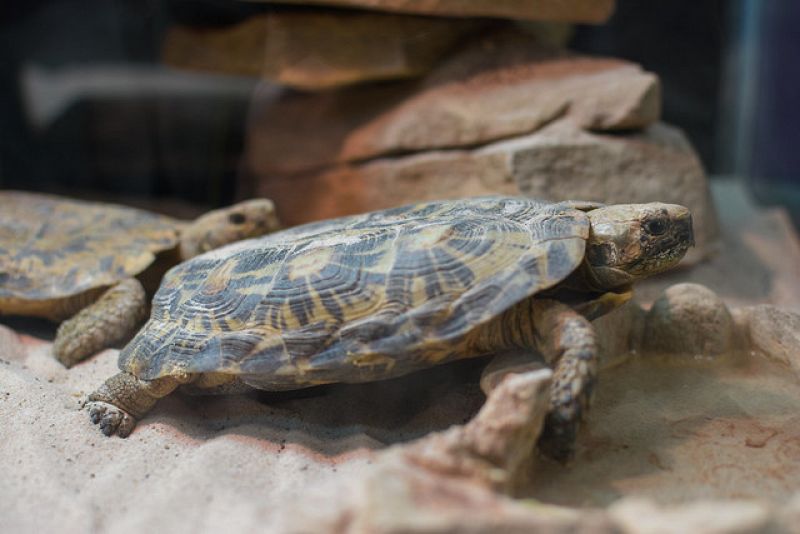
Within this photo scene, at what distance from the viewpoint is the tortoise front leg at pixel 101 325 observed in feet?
11.2

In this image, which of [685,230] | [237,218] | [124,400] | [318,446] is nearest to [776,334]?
[685,230]

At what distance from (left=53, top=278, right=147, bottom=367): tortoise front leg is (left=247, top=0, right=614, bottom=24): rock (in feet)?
7.03

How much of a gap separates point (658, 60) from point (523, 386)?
3.86 metres

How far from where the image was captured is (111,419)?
2713 mm

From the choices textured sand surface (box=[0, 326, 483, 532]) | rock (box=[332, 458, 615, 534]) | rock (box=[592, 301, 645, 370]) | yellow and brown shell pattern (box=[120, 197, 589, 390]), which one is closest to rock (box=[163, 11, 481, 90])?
yellow and brown shell pattern (box=[120, 197, 589, 390])

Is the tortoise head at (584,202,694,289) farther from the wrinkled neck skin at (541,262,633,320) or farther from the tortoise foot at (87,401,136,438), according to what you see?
the tortoise foot at (87,401,136,438)

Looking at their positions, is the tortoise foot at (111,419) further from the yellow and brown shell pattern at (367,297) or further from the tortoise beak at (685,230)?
the tortoise beak at (685,230)

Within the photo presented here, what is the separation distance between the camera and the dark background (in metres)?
5.56

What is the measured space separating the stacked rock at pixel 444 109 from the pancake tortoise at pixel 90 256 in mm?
880

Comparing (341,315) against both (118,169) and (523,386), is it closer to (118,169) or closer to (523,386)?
(523,386)

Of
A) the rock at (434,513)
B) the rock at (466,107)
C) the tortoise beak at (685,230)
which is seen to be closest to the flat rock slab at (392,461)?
the rock at (434,513)

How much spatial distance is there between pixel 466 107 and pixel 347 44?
36.0 inches

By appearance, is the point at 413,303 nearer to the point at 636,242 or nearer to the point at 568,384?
the point at 568,384

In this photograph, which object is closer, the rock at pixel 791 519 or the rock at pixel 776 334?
the rock at pixel 791 519
